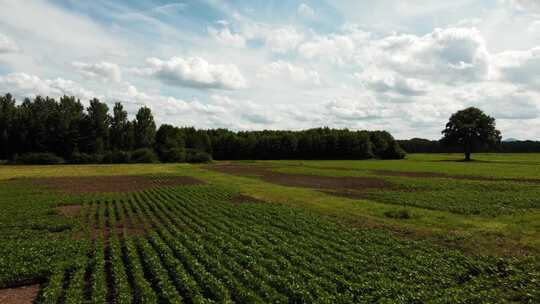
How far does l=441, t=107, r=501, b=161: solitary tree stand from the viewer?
103 m

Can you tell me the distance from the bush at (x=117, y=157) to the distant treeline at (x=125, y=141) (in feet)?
0.94

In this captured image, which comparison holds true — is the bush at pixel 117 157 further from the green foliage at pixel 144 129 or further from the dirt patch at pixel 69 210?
the dirt patch at pixel 69 210

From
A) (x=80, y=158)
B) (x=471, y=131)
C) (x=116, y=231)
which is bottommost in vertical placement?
(x=116, y=231)

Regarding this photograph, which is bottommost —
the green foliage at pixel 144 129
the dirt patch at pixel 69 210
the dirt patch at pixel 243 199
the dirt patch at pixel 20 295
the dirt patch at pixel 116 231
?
the dirt patch at pixel 69 210

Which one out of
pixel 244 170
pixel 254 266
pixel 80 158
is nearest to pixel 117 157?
pixel 80 158

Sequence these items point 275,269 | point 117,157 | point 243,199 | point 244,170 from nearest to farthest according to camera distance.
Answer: point 275,269 < point 243,199 < point 244,170 < point 117,157

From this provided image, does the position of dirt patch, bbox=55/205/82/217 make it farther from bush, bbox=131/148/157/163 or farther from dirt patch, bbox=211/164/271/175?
bush, bbox=131/148/157/163

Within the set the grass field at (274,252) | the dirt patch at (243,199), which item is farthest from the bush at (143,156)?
the dirt patch at (243,199)

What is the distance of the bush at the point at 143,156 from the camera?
115 m

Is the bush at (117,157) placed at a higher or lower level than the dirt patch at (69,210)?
higher

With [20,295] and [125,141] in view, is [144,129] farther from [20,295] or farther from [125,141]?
[20,295]

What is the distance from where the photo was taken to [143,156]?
376 feet

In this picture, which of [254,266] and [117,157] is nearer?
[254,266]

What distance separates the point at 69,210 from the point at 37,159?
3419 inches
